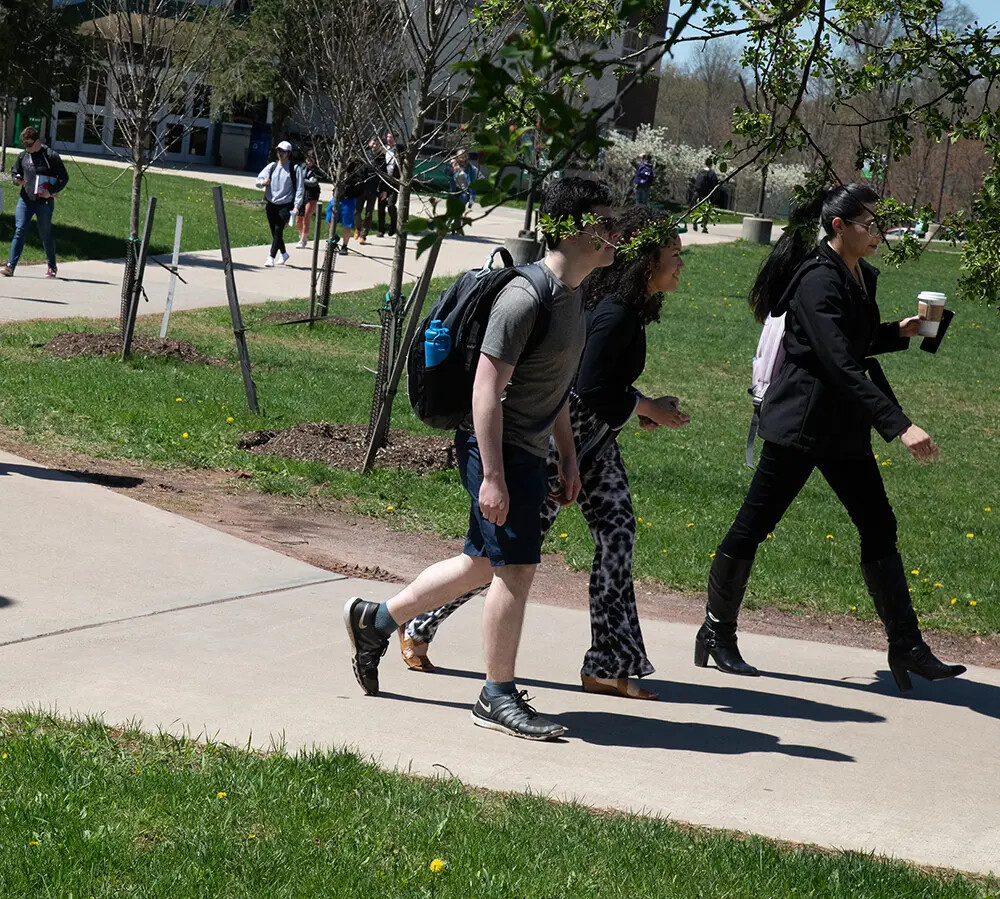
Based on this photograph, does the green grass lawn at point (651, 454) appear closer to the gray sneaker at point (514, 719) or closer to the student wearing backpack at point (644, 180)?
the gray sneaker at point (514, 719)

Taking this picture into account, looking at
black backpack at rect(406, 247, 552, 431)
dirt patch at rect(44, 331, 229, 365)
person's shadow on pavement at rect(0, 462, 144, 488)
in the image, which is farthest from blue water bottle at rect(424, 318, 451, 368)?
dirt patch at rect(44, 331, 229, 365)

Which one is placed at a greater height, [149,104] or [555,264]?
[149,104]

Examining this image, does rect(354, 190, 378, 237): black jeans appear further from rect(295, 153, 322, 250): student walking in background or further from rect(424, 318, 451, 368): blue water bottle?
rect(424, 318, 451, 368): blue water bottle

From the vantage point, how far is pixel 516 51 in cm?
216

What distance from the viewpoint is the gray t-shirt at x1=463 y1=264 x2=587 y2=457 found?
4.57 m

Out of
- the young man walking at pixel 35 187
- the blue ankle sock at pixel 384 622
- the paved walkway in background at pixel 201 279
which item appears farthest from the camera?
the young man walking at pixel 35 187

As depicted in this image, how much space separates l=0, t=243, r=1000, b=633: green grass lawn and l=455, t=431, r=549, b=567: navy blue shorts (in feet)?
9.27

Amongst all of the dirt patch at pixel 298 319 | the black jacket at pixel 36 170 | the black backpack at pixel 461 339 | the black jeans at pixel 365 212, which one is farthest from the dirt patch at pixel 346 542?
the black jeans at pixel 365 212

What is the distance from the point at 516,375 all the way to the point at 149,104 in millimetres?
9410

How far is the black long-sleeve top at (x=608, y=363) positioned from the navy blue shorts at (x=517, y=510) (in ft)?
1.87

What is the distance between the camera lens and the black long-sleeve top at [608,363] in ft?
17.2

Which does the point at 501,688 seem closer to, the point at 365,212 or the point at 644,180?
the point at 365,212

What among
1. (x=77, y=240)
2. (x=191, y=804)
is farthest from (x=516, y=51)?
(x=77, y=240)

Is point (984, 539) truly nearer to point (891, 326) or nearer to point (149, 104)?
point (891, 326)
